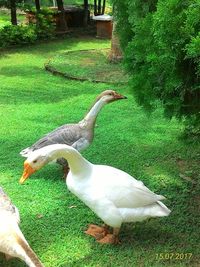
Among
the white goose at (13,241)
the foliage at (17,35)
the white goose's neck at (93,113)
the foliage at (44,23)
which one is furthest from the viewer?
the foliage at (44,23)

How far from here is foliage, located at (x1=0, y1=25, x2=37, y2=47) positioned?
43.6ft

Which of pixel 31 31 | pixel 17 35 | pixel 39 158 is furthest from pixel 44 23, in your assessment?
pixel 39 158

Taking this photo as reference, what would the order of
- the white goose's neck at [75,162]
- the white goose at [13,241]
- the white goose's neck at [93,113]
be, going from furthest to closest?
the white goose's neck at [93,113] → the white goose's neck at [75,162] → the white goose at [13,241]

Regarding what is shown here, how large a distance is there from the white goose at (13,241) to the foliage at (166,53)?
1.58 meters

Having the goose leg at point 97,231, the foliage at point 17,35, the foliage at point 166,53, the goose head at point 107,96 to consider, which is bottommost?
the goose leg at point 97,231

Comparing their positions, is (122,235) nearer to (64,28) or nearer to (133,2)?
(133,2)

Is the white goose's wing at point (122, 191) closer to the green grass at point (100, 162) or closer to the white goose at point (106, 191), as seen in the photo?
the white goose at point (106, 191)

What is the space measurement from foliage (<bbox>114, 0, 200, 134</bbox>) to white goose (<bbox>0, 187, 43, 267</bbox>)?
1.58 m

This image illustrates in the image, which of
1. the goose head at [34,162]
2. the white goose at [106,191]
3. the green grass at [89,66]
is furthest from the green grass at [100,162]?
the goose head at [34,162]

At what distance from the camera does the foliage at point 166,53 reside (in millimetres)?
3211

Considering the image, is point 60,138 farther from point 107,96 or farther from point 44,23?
point 44,23

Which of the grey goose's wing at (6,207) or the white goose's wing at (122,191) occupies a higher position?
the white goose's wing at (122,191)

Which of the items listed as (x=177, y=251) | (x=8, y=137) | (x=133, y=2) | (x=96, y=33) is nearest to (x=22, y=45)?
(x=96, y=33)

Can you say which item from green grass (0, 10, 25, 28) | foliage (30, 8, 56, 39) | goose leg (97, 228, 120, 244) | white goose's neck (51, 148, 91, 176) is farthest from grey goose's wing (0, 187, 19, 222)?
green grass (0, 10, 25, 28)
